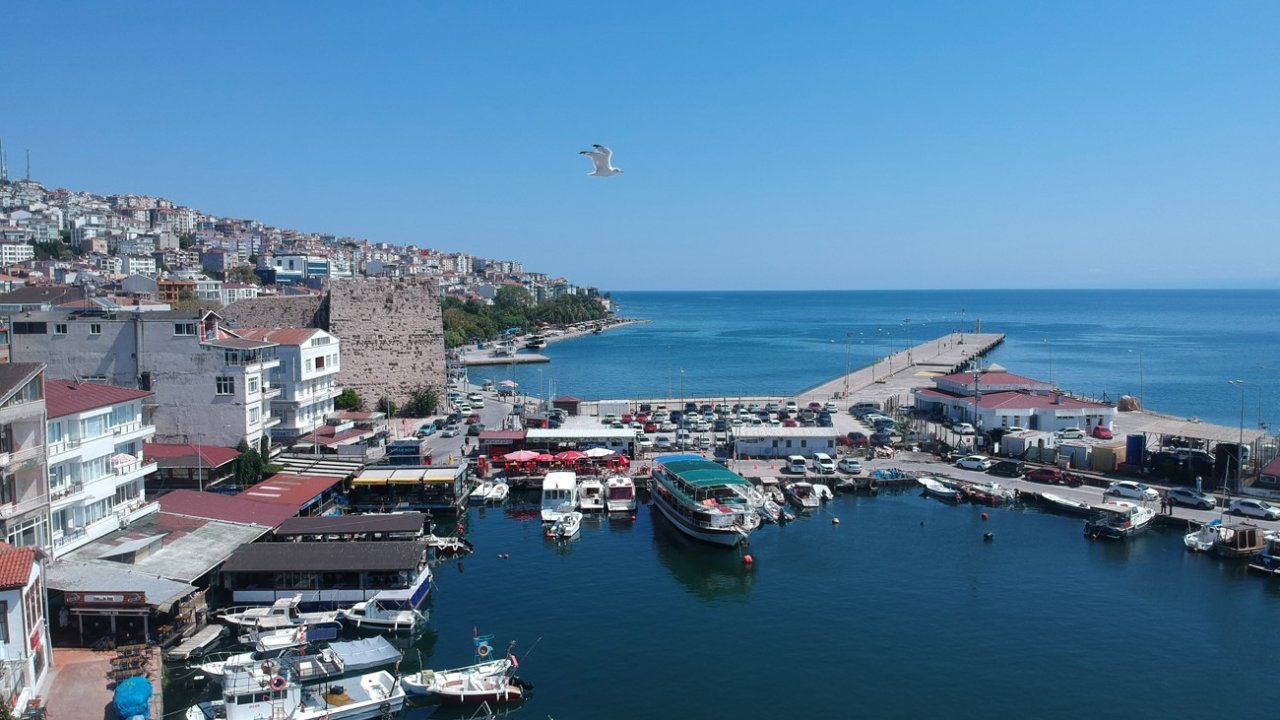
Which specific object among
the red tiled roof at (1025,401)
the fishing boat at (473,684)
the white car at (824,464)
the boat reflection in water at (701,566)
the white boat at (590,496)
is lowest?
the boat reflection in water at (701,566)

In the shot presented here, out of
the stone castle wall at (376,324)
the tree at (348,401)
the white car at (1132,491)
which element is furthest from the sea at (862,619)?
the stone castle wall at (376,324)

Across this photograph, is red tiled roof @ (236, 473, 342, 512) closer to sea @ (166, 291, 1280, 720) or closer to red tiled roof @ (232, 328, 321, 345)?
sea @ (166, 291, 1280, 720)

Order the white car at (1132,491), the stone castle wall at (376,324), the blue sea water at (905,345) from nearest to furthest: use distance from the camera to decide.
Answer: the white car at (1132,491), the stone castle wall at (376,324), the blue sea water at (905,345)

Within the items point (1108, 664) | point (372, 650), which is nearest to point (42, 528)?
point (372, 650)

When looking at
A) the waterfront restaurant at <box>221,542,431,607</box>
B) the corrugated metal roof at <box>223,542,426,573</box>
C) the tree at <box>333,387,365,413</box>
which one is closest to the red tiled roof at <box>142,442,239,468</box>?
the corrugated metal roof at <box>223,542,426,573</box>

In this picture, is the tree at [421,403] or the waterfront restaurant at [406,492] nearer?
the waterfront restaurant at [406,492]

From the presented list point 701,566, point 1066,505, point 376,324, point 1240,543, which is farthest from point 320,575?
point 376,324

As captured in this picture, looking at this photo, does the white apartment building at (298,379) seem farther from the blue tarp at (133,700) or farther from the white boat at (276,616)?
Answer: the blue tarp at (133,700)

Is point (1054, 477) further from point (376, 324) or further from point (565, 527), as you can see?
point (376, 324)
